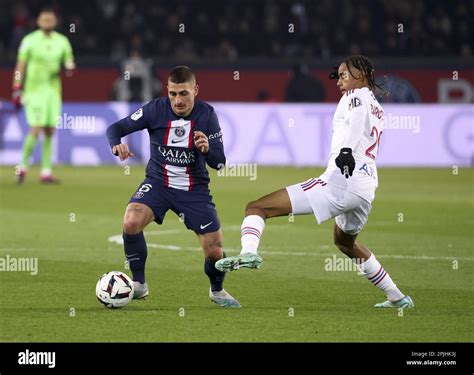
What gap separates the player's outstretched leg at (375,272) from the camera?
886 cm

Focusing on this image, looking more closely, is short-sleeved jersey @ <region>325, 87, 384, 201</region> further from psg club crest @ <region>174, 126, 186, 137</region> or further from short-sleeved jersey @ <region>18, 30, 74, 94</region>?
short-sleeved jersey @ <region>18, 30, 74, 94</region>

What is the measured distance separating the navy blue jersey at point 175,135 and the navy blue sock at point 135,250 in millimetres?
471

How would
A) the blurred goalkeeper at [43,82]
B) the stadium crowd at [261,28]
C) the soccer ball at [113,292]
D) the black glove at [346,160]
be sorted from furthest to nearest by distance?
the stadium crowd at [261,28], the blurred goalkeeper at [43,82], the soccer ball at [113,292], the black glove at [346,160]

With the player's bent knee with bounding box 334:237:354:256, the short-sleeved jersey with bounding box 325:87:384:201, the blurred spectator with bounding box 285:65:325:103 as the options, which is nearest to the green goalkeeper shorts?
the blurred spectator with bounding box 285:65:325:103

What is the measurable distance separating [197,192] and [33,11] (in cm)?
2012

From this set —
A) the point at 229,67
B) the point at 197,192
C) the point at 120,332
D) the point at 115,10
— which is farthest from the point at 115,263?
the point at 115,10

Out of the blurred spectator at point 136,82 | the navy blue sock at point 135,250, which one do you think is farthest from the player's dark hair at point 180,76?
the blurred spectator at point 136,82

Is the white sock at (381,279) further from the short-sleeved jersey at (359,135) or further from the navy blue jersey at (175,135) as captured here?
the navy blue jersey at (175,135)

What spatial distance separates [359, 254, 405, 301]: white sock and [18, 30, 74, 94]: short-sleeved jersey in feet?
38.2

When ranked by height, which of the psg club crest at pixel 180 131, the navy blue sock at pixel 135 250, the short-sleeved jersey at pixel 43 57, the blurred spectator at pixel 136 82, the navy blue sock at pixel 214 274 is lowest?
the navy blue sock at pixel 214 274

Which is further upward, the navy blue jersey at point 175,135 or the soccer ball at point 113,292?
the navy blue jersey at point 175,135

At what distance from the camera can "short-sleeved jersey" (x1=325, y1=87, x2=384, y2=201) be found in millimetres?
8414

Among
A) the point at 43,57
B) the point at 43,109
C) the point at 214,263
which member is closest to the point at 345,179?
the point at 214,263
